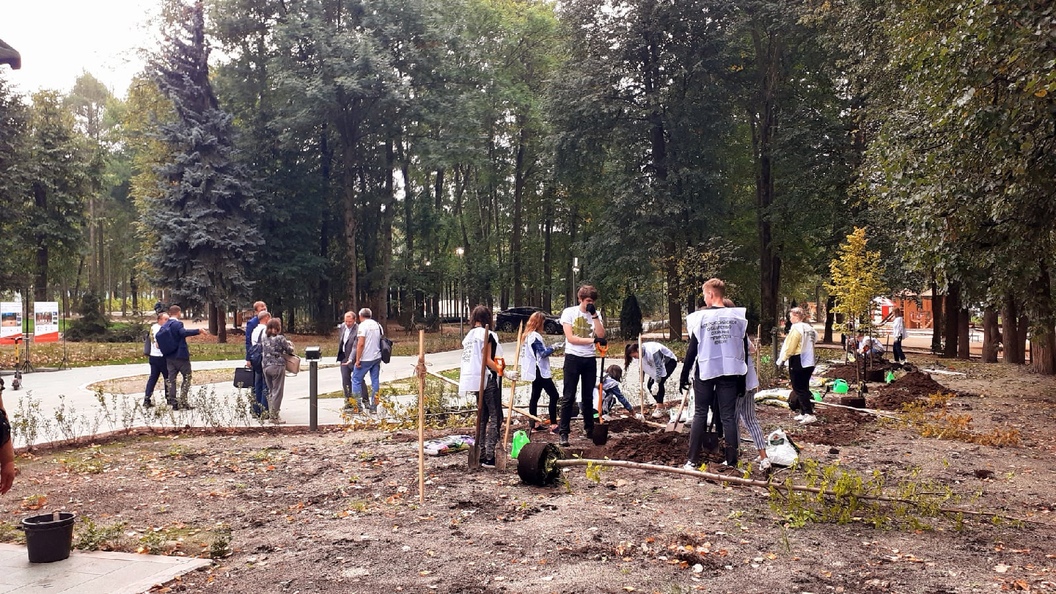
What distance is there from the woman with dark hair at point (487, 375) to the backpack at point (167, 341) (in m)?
6.88

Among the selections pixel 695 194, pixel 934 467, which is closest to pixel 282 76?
pixel 695 194

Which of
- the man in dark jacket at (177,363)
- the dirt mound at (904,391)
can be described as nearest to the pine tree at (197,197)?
the man in dark jacket at (177,363)

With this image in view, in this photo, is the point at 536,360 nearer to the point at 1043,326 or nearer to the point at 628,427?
the point at 628,427

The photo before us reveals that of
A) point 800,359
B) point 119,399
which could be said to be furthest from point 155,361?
point 800,359

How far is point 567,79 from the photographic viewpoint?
111ft

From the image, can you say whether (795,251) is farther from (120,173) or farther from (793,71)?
(120,173)

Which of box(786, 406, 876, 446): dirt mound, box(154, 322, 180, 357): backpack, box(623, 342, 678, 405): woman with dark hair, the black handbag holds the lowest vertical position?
box(786, 406, 876, 446): dirt mound

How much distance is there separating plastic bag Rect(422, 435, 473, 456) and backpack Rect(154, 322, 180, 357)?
5777 mm

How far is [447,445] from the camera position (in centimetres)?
922

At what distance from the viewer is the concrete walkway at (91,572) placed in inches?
184

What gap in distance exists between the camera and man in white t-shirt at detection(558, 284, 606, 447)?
29.6ft

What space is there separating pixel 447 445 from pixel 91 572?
4.64 metres

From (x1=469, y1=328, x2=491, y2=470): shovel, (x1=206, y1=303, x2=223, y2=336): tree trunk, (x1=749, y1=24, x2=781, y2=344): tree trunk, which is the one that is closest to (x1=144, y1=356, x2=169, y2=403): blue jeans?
(x1=469, y1=328, x2=491, y2=470): shovel

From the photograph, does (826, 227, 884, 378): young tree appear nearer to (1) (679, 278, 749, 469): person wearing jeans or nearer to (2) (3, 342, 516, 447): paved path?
(2) (3, 342, 516, 447): paved path
